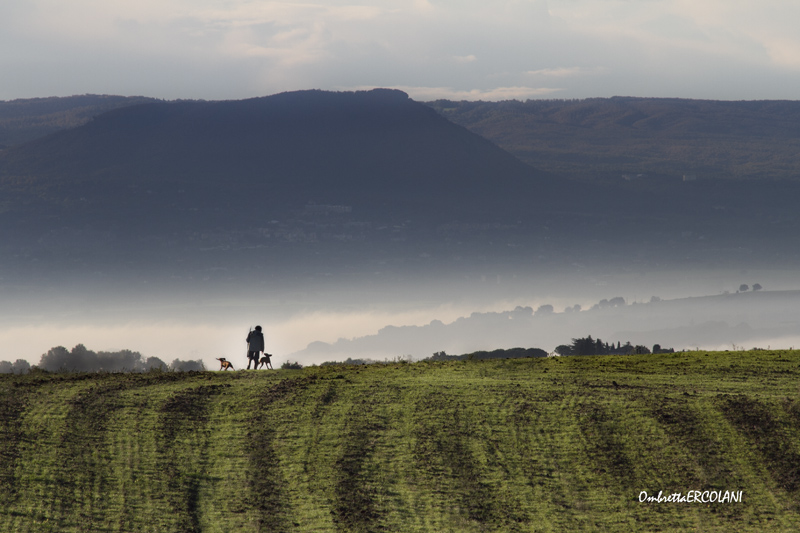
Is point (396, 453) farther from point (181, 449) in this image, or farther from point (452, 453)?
point (181, 449)

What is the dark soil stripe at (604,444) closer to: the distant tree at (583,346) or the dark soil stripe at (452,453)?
the dark soil stripe at (452,453)

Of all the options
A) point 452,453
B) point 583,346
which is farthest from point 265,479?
point 583,346

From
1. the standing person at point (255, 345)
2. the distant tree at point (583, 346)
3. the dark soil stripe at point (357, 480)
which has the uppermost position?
the distant tree at point (583, 346)

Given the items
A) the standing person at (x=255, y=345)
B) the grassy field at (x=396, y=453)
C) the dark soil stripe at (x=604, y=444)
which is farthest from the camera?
the standing person at (x=255, y=345)

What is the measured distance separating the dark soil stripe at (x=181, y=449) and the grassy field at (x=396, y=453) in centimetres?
5

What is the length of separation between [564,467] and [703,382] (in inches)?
283

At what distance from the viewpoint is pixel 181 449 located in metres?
18.7

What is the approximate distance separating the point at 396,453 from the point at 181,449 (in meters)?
4.70

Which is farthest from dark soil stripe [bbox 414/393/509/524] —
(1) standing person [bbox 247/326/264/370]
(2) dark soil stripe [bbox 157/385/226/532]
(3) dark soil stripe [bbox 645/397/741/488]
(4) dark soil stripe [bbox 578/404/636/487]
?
(1) standing person [bbox 247/326/264/370]

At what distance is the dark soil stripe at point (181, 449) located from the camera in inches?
644

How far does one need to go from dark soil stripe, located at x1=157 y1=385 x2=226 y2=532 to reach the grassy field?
51 mm

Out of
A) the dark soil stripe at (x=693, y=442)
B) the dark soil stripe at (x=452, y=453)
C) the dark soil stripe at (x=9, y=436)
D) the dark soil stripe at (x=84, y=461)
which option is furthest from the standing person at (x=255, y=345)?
the dark soil stripe at (x=693, y=442)

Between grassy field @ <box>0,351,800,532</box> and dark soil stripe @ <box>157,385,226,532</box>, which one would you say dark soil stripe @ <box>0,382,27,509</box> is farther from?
dark soil stripe @ <box>157,385,226,532</box>

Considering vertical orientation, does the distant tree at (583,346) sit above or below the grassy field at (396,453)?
Result: above
